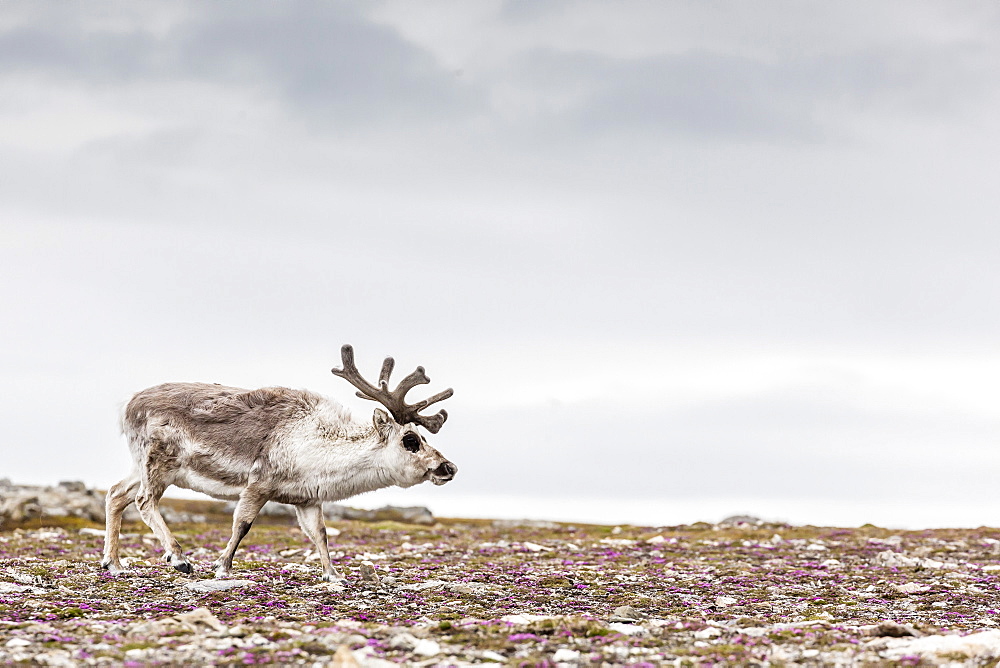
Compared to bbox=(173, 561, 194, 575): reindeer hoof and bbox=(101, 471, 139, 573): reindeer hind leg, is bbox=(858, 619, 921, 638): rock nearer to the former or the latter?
bbox=(173, 561, 194, 575): reindeer hoof

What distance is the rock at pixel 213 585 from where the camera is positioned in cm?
1684

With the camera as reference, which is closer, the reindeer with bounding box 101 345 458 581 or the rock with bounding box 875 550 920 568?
the reindeer with bounding box 101 345 458 581

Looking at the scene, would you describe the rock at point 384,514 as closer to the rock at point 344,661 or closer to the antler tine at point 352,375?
the antler tine at point 352,375

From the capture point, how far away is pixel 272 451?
18156mm

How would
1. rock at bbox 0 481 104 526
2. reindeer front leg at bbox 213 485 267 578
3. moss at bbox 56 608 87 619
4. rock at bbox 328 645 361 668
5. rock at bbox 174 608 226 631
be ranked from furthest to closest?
rock at bbox 0 481 104 526 → reindeer front leg at bbox 213 485 267 578 → moss at bbox 56 608 87 619 → rock at bbox 174 608 226 631 → rock at bbox 328 645 361 668

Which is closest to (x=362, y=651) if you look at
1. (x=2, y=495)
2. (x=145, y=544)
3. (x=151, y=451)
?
(x=151, y=451)

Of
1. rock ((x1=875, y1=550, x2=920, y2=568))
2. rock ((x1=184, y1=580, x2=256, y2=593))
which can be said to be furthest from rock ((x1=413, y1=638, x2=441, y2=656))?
rock ((x1=875, y1=550, x2=920, y2=568))

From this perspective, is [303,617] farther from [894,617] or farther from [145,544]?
[145,544]

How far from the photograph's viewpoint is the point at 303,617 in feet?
46.0

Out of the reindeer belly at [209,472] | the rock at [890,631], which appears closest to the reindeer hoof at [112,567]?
the reindeer belly at [209,472]

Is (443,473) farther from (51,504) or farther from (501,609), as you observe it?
(51,504)

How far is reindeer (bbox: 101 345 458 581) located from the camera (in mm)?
18141

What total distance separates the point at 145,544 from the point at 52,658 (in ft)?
70.9

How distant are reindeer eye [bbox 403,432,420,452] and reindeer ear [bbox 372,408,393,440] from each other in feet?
1.32
